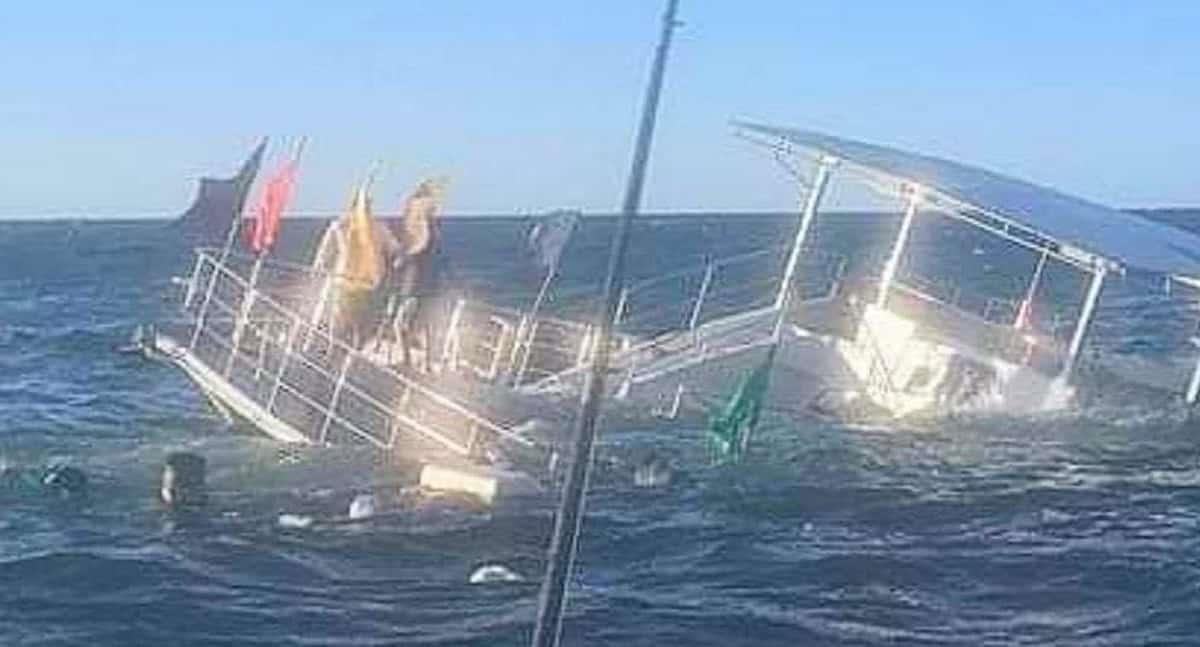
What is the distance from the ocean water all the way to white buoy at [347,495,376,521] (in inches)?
10.4

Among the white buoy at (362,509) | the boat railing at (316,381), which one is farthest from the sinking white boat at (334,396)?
the white buoy at (362,509)

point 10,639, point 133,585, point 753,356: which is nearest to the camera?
point 10,639

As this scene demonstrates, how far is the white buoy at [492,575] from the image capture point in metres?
17.4

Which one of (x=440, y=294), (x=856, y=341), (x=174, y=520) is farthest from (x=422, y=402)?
(x=856, y=341)

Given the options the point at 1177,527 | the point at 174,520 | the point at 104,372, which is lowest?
the point at 104,372

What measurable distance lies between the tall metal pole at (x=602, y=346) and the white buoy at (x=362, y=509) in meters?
12.9

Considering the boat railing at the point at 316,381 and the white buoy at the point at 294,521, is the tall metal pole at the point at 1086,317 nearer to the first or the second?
the boat railing at the point at 316,381

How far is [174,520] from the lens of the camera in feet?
66.1

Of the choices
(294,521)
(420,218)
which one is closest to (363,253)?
(420,218)

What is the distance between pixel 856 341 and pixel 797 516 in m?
7.34

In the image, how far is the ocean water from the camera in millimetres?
16031

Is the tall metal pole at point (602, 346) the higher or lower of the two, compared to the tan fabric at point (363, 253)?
higher

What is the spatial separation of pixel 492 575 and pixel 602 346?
10307 millimetres

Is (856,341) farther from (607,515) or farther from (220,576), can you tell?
(220,576)
